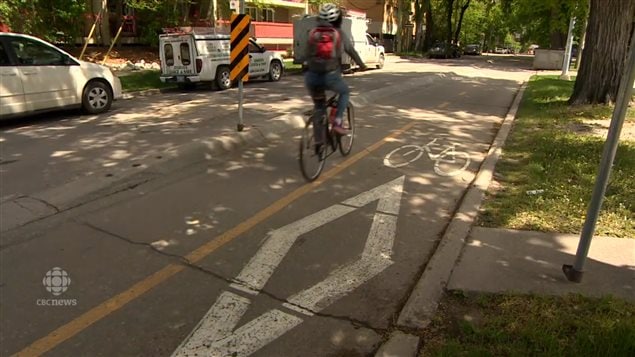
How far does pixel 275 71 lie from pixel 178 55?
4670 millimetres

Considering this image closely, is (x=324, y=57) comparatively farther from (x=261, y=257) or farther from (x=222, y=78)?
(x=222, y=78)

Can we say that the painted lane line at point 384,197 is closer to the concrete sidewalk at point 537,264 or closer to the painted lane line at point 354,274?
the painted lane line at point 354,274

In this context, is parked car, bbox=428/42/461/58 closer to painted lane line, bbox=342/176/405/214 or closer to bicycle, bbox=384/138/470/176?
bicycle, bbox=384/138/470/176

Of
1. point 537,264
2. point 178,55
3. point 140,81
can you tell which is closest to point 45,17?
point 140,81

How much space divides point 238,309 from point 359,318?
879 millimetres

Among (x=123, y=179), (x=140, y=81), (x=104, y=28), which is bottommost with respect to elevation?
(x=123, y=179)

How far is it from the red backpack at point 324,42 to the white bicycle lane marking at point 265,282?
1.91 meters

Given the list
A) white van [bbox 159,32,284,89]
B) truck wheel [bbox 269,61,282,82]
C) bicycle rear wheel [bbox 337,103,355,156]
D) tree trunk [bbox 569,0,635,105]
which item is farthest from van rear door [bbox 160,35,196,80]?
tree trunk [bbox 569,0,635,105]

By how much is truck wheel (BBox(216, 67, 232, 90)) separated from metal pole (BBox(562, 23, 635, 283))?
14250mm

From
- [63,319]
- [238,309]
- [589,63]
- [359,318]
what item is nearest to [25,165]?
[63,319]

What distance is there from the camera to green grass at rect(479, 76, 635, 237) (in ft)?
16.7

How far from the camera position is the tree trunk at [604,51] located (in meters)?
11.5

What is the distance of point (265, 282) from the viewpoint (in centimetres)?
408

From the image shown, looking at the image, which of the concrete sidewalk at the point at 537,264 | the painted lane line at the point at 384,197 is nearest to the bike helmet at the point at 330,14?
the painted lane line at the point at 384,197
